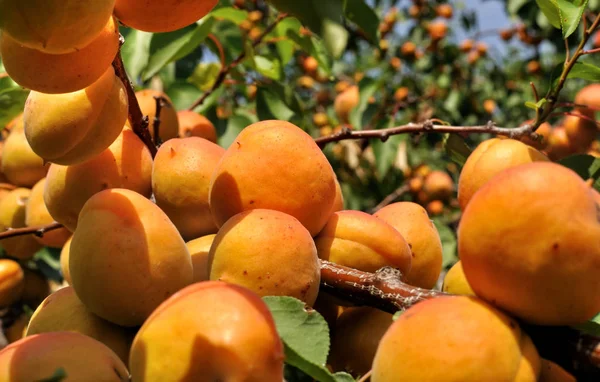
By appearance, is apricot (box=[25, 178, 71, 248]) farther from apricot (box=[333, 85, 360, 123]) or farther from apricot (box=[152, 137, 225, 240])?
apricot (box=[333, 85, 360, 123])

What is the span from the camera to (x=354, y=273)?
3.20ft

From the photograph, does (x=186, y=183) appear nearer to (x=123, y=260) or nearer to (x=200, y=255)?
(x=200, y=255)

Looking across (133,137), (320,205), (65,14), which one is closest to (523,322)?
(320,205)

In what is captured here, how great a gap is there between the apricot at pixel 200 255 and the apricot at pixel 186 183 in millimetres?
72

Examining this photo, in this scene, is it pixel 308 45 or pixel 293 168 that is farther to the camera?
pixel 308 45

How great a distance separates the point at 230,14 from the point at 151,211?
128 centimetres

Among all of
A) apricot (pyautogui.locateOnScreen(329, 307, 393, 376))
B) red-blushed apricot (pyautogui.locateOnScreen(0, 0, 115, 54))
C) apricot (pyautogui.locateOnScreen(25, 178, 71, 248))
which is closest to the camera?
red-blushed apricot (pyautogui.locateOnScreen(0, 0, 115, 54))

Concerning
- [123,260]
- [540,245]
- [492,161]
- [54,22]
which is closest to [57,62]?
[54,22]

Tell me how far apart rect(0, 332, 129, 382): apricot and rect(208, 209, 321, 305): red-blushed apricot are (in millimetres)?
200

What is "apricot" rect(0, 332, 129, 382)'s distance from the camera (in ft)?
2.48

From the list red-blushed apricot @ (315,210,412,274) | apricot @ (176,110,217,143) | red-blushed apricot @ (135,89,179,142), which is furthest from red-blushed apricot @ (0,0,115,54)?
apricot @ (176,110,217,143)

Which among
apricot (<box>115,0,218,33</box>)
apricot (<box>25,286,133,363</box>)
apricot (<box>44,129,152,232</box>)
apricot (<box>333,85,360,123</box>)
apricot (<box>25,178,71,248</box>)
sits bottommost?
apricot (<box>333,85,360,123</box>)

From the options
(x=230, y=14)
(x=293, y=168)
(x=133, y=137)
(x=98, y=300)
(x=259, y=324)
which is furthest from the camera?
(x=230, y=14)

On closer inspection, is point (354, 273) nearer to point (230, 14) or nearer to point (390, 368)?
point (390, 368)
